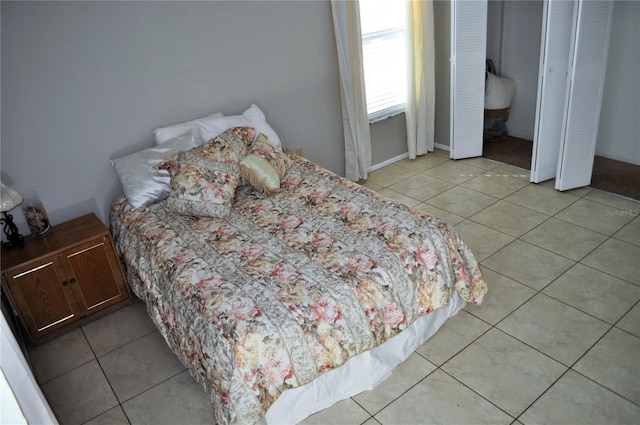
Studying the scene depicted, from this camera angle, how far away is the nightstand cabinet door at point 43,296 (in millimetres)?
2727

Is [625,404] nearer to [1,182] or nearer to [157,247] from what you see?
[157,247]

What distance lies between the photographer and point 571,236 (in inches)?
134

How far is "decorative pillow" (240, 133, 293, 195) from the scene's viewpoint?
317cm

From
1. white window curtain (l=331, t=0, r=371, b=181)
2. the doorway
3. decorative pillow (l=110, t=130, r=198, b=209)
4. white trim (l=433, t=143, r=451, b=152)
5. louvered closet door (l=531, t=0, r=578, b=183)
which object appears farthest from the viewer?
white trim (l=433, t=143, r=451, b=152)

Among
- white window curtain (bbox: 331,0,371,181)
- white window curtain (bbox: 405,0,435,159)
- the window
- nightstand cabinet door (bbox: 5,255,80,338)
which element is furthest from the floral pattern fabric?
white window curtain (bbox: 405,0,435,159)

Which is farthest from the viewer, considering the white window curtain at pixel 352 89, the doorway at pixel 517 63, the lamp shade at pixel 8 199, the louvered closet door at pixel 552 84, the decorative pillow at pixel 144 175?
the doorway at pixel 517 63

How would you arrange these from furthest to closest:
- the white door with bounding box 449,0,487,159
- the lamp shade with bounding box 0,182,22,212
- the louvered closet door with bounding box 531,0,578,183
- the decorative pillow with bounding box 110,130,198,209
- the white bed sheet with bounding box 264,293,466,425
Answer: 1. the white door with bounding box 449,0,487,159
2. the louvered closet door with bounding box 531,0,578,183
3. the decorative pillow with bounding box 110,130,198,209
4. the lamp shade with bounding box 0,182,22,212
5. the white bed sheet with bounding box 264,293,466,425

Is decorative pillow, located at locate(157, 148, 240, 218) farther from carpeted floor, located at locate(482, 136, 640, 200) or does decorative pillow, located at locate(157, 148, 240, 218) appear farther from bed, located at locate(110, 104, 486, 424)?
carpeted floor, located at locate(482, 136, 640, 200)

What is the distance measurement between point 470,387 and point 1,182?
8.72ft

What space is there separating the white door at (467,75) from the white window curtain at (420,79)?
25cm

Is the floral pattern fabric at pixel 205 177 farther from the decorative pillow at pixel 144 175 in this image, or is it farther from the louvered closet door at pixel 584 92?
the louvered closet door at pixel 584 92

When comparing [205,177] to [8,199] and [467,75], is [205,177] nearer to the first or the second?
[8,199]

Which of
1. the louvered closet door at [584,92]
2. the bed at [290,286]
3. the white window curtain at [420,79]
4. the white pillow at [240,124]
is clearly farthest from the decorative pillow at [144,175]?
the louvered closet door at [584,92]

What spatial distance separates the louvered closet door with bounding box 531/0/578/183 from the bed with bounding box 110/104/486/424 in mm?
1755
